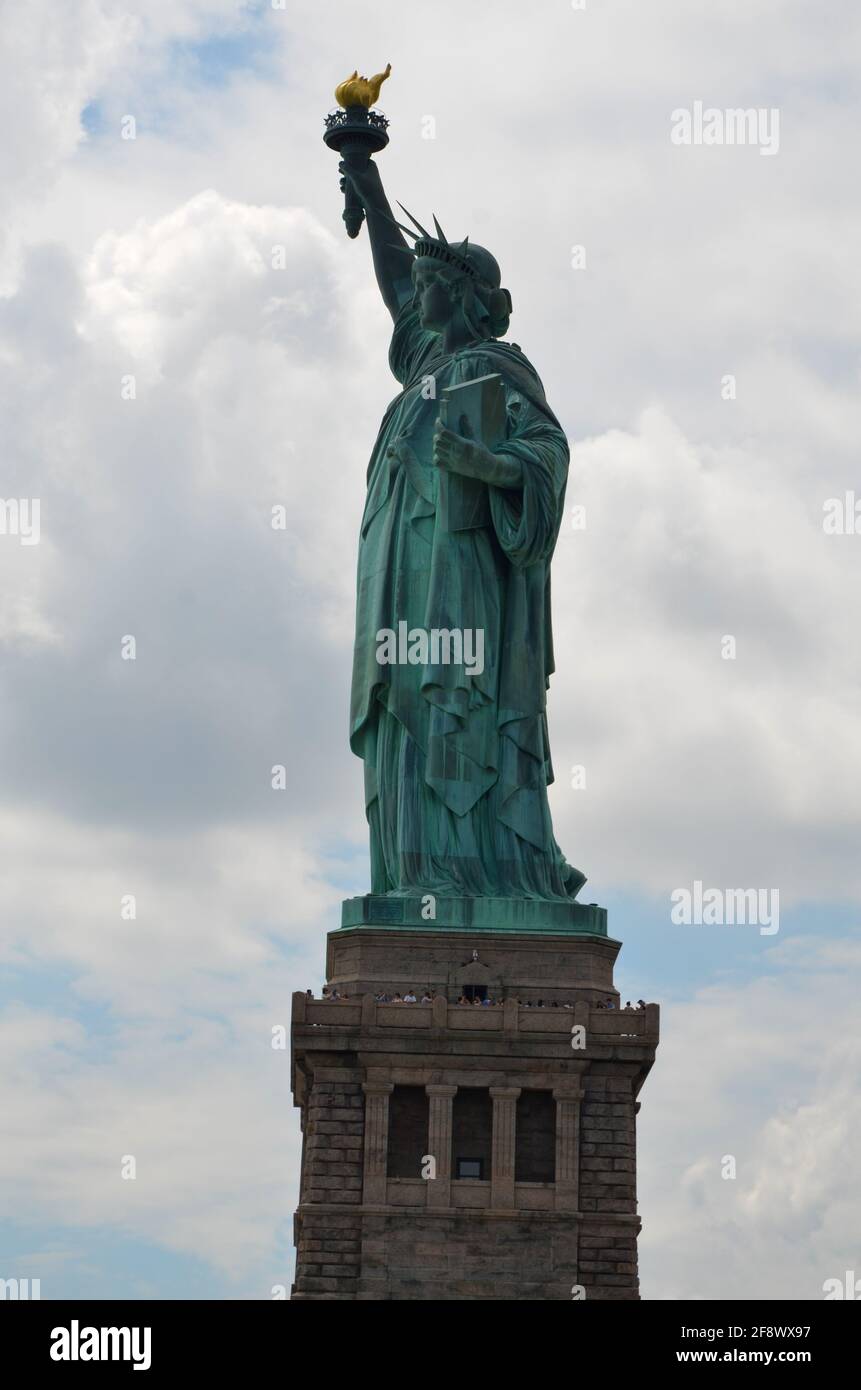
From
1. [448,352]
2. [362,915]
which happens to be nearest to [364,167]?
[448,352]

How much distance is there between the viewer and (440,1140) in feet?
146

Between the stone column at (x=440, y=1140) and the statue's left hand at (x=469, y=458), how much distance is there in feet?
30.8

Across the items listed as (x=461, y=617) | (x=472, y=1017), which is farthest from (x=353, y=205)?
(x=472, y=1017)

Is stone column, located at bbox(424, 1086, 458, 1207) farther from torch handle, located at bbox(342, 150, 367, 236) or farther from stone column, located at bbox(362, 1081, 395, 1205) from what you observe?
torch handle, located at bbox(342, 150, 367, 236)

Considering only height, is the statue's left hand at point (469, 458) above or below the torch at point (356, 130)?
below

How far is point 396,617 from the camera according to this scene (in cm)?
4862

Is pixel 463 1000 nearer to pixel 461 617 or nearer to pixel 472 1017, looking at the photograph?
pixel 472 1017

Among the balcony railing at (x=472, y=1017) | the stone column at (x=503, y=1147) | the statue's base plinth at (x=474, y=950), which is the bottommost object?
the stone column at (x=503, y=1147)

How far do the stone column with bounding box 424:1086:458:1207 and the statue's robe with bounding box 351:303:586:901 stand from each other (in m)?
3.42

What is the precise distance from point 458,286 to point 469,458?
3709mm

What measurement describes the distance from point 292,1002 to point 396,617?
683 cm

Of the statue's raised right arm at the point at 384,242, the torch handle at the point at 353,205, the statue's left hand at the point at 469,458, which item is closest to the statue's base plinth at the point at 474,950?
the statue's left hand at the point at 469,458

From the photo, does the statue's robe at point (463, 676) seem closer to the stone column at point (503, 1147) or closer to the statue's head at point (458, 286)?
the statue's head at point (458, 286)

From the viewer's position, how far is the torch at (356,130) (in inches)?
2048
